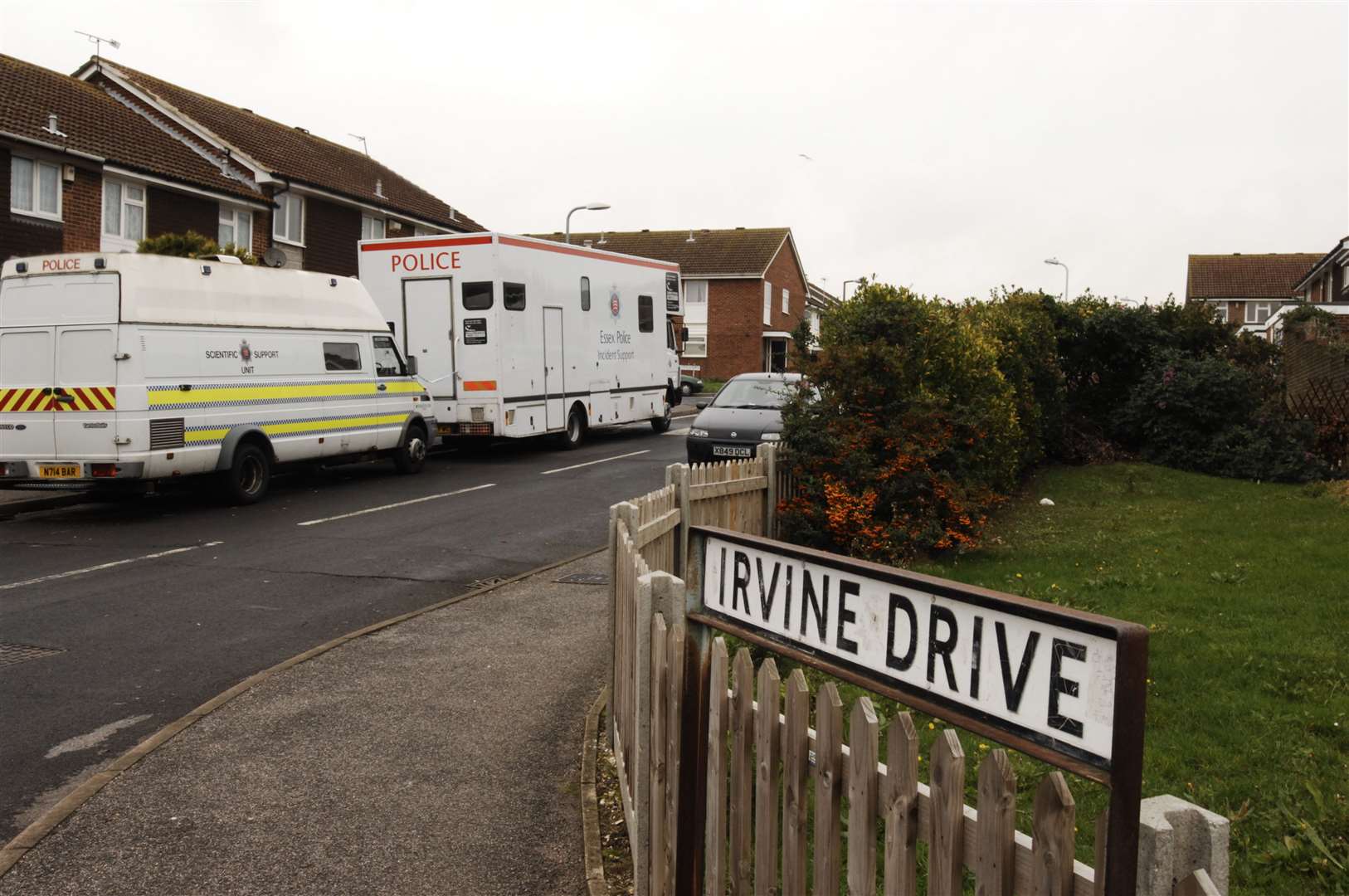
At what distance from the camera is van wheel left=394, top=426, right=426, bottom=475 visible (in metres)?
18.4

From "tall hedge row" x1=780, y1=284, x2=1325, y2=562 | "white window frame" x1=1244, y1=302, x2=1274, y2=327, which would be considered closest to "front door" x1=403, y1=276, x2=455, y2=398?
"tall hedge row" x1=780, y1=284, x2=1325, y2=562

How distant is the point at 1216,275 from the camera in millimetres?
78688

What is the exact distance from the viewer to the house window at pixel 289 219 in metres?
31.7

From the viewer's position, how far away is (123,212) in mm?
26156

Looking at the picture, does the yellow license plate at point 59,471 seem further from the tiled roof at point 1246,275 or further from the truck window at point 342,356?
the tiled roof at point 1246,275

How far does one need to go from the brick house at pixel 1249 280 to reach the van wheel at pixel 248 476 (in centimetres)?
7147

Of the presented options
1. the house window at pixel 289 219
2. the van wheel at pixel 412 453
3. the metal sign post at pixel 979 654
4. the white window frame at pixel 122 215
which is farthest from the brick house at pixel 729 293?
the metal sign post at pixel 979 654

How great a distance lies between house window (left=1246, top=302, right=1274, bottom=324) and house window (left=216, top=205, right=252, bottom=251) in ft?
220

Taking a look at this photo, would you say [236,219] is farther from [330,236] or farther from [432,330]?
[432,330]

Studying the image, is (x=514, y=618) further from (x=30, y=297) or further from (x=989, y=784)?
(x=30, y=297)

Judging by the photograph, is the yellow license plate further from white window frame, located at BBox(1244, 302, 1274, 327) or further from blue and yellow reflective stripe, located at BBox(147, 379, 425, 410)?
white window frame, located at BBox(1244, 302, 1274, 327)

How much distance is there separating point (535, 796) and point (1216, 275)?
276 ft

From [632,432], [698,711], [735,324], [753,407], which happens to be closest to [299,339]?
[753,407]

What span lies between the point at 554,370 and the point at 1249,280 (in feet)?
230
